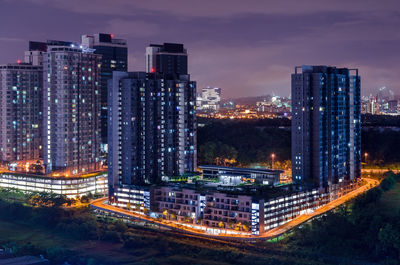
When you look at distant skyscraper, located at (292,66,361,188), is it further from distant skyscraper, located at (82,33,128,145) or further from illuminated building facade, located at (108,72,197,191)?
distant skyscraper, located at (82,33,128,145)

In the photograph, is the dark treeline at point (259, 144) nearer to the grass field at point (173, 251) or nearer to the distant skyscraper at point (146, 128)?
the distant skyscraper at point (146, 128)

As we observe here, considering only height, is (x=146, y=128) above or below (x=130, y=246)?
above

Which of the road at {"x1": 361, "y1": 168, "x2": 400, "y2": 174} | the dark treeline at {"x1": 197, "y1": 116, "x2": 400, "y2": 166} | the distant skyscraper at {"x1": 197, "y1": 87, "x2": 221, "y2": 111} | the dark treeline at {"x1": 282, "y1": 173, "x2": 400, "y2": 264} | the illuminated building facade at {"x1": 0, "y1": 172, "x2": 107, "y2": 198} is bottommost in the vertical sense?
the dark treeline at {"x1": 282, "y1": 173, "x2": 400, "y2": 264}

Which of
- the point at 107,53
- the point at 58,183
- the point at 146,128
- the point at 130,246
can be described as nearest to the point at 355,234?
the point at 130,246

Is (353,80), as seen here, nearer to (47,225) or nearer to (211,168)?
(211,168)

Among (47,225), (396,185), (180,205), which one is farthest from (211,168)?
(396,185)

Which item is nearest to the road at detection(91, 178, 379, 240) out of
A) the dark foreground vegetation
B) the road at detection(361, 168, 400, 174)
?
the dark foreground vegetation

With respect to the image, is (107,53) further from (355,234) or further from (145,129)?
(355,234)
